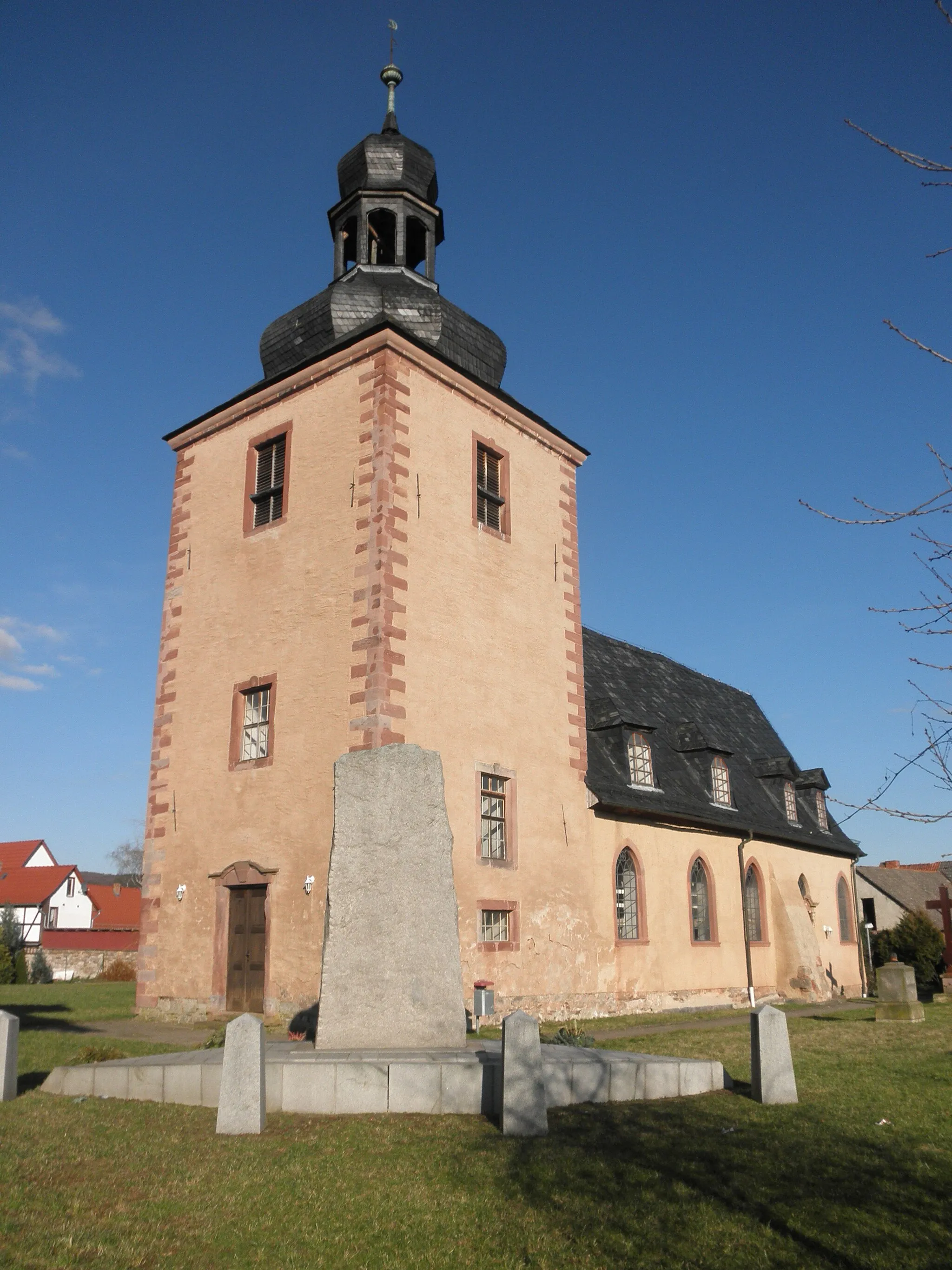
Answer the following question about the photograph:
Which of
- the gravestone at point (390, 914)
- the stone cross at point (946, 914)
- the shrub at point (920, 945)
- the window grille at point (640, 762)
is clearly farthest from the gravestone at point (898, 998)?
the shrub at point (920, 945)

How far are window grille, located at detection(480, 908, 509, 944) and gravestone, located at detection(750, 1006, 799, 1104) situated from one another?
7.46m

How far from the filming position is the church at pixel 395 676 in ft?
53.4

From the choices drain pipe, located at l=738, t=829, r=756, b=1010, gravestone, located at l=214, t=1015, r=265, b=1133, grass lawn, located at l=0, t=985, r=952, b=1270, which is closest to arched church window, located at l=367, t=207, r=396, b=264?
drain pipe, located at l=738, t=829, r=756, b=1010

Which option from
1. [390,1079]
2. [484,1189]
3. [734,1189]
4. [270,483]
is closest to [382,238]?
[270,483]

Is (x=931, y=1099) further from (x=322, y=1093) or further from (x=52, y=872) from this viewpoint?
(x=52, y=872)

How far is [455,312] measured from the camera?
19844 mm

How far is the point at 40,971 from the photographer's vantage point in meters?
34.8

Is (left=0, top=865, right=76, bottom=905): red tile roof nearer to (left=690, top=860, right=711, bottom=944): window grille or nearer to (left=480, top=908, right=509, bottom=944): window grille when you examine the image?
(left=690, top=860, right=711, bottom=944): window grille

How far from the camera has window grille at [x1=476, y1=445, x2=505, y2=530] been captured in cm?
1912

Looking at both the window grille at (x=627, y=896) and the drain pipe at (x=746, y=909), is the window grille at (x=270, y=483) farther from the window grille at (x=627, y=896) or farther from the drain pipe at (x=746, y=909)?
the drain pipe at (x=746, y=909)

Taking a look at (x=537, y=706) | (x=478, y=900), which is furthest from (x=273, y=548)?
(x=478, y=900)

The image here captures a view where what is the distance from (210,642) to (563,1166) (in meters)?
13.5

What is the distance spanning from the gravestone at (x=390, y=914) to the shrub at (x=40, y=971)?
2888cm

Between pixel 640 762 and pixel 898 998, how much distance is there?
672cm
